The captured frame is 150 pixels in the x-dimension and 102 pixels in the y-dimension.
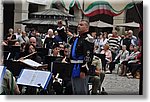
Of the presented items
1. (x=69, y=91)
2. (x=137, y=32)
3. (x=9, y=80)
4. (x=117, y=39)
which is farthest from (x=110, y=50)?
(x=9, y=80)

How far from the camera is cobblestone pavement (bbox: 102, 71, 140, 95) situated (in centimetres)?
252

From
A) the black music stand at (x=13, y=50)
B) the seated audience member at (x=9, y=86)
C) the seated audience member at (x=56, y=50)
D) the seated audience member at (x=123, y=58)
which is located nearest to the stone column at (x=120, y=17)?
the seated audience member at (x=123, y=58)

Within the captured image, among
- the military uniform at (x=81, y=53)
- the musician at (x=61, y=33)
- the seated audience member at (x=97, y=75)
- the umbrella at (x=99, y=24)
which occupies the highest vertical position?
the umbrella at (x=99, y=24)

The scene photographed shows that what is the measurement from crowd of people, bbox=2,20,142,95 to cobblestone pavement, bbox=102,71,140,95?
0.05m

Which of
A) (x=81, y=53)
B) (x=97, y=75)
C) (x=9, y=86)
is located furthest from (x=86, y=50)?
(x=9, y=86)

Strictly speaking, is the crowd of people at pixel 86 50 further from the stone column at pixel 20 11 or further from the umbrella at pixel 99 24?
the stone column at pixel 20 11

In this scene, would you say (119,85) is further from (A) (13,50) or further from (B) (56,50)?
(A) (13,50)

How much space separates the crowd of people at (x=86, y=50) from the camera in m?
2.49

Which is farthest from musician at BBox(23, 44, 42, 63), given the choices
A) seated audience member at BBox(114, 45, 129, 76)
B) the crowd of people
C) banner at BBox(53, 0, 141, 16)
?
seated audience member at BBox(114, 45, 129, 76)

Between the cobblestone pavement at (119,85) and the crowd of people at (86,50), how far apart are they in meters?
0.05

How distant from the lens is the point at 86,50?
8.29 ft

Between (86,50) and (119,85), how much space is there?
0.47 m

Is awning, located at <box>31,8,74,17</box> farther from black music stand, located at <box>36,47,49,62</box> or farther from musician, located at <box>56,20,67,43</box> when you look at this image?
black music stand, located at <box>36,47,49,62</box>

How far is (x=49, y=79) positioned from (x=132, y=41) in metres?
0.87
